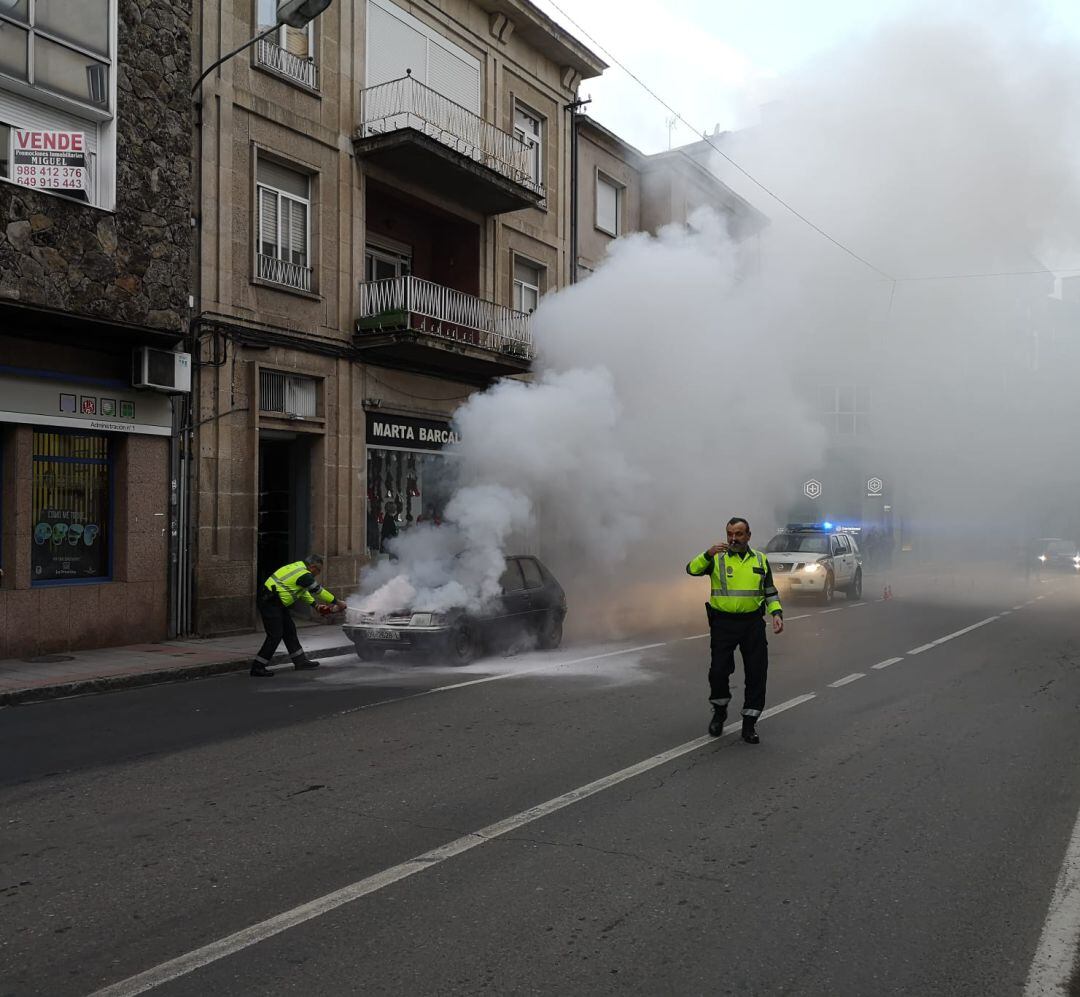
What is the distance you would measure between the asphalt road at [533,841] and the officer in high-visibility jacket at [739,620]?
33 cm

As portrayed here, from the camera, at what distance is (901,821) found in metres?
5.03

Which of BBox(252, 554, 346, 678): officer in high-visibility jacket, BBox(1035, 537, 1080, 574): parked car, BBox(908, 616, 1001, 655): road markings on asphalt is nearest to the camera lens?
BBox(252, 554, 346, 678): officer in high-visibility jacket

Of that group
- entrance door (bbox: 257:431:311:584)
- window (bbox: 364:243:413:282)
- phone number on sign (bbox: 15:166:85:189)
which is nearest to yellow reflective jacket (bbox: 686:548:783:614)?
phone number on sign (bbox: 15:166:85:189)

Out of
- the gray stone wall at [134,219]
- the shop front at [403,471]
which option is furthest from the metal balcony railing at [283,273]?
the shop front at [403,471]

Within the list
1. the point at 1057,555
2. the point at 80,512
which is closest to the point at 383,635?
the point at 80,512

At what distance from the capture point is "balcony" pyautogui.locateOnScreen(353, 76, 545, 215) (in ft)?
51.6

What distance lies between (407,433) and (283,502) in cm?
256

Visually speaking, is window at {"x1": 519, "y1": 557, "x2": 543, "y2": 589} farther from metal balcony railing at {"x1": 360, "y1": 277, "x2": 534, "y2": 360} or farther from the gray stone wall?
the gray stone wall

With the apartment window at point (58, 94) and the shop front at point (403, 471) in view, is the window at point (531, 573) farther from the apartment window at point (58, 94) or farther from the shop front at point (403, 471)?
the apartment window at point (58, 94)

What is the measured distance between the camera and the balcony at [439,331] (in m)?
15.5

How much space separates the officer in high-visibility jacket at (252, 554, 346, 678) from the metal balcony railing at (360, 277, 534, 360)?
593 cm

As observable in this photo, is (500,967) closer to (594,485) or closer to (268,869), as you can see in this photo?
(268,869)

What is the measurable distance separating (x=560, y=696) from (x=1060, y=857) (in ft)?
15.5

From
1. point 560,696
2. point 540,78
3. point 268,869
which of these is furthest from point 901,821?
point 540,78
